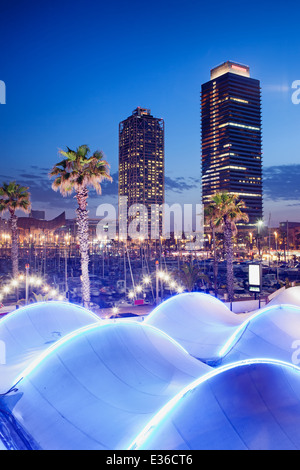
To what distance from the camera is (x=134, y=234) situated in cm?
18175

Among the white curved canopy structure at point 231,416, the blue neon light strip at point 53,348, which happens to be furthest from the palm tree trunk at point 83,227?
the white curved canopy structure at point 231,416

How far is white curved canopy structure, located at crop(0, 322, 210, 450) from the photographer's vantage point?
7004 millimetres

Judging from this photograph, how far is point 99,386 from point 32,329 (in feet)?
19.2

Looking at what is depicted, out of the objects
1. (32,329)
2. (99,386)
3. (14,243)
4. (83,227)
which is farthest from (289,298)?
(14,243)

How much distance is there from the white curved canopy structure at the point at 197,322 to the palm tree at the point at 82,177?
5.73m

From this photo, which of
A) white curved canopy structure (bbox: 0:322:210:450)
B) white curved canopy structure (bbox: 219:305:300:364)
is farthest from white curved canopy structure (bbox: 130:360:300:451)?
white curved canopy structure (bbox: 219:305:300:364)

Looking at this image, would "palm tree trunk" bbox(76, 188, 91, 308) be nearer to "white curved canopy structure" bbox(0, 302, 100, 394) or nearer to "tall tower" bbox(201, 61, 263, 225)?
"white curved canopy structure" bbox(0, 302, 100, 394)

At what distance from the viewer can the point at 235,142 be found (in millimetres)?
180375

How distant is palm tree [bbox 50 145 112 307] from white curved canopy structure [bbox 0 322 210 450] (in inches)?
419

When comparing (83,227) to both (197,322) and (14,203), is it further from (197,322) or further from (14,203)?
(14,203)

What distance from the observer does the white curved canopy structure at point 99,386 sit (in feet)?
23.0

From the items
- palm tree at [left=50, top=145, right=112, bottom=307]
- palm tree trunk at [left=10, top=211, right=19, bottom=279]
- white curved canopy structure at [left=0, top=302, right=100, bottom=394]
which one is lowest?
white curved canopy structure at [left=0, top=302, right=100, bottom=394]
